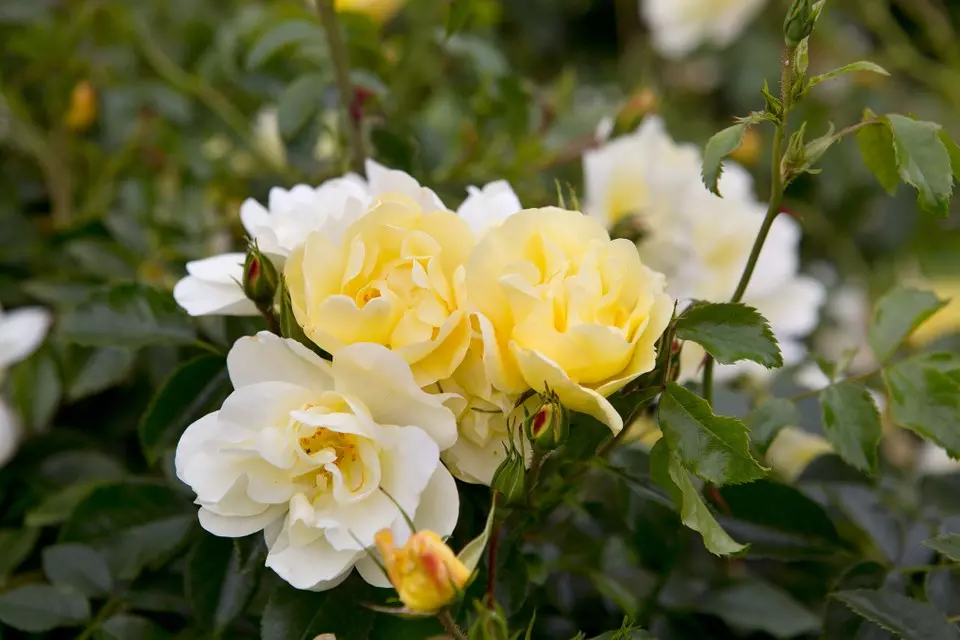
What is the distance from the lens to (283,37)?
0.63m

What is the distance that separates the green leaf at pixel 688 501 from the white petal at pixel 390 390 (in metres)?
0.09

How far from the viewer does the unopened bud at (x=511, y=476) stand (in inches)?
14.1

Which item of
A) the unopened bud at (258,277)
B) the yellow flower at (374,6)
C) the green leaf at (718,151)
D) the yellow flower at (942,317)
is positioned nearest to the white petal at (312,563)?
the unopened bud at (258,277)

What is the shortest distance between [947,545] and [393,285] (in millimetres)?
280

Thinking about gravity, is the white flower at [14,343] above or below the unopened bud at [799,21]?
below

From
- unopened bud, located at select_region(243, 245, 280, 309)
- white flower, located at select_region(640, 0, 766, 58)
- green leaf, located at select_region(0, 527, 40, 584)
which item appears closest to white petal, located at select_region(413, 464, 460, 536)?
unopened bud, located at select_region(243, 245, 280, 309)

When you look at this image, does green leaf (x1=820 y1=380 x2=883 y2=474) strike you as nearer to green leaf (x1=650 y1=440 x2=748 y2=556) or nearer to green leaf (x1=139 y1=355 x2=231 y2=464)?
green leaf (x1=650 y1=440 x2=748 y2=556)

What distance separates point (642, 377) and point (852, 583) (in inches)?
8.0

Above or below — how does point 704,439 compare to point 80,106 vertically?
above

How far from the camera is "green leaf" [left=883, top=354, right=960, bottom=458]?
1.45 feet

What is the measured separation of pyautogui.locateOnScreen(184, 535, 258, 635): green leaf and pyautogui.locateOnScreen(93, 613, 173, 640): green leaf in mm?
58

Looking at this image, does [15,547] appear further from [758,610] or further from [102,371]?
A: [758,610]

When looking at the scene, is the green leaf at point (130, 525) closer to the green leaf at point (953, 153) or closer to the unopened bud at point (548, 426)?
the unopened bud at point (548, 426)

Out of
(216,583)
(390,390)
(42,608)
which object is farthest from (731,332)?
(42,608)
